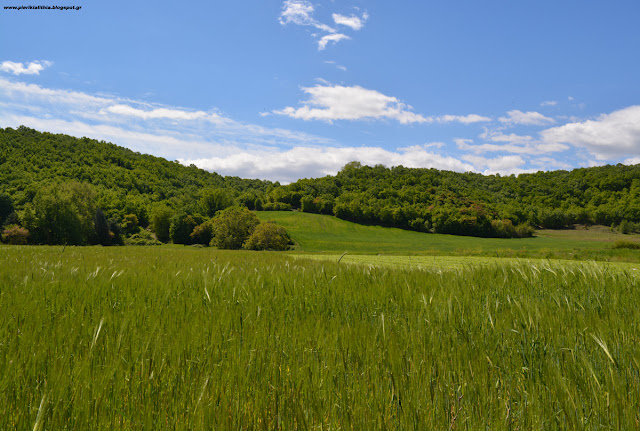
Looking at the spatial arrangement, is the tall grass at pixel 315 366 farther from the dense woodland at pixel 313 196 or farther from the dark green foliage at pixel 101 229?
the dark green foliage at pixel 101 229

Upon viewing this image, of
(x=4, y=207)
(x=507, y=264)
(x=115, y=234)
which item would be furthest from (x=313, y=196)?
(x=507, y=264)

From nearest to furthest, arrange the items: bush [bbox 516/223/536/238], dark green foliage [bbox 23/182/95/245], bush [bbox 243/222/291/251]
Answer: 1. dark green foliage [bbox 23/182/95/245]
2. bush [bbox 243/222/291/251]
3. bush [bbox 516/223/536/238]

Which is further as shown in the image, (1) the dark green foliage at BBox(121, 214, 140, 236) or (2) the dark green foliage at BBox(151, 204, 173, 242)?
(1) the dark green foliage at BBox(121, 214, 140, 236)

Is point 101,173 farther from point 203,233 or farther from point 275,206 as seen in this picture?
point 203,233

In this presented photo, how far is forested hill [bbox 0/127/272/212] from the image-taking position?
10888 cm

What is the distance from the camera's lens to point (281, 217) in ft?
362

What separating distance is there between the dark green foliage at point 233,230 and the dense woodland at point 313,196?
18980 mm

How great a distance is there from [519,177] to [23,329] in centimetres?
18356

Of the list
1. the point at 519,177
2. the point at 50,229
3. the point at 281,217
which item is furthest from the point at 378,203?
the point at 50,229

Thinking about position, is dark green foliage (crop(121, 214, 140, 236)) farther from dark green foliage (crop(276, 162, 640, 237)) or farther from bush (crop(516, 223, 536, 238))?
bush (crop(516, 223, 536, 238))

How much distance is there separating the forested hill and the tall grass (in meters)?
116

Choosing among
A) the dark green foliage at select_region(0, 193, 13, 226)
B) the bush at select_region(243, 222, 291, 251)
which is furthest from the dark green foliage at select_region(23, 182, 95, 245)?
the bush at select_region(243, 222, 291, 251)

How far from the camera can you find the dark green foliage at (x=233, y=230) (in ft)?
223

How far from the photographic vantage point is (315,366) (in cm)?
156
